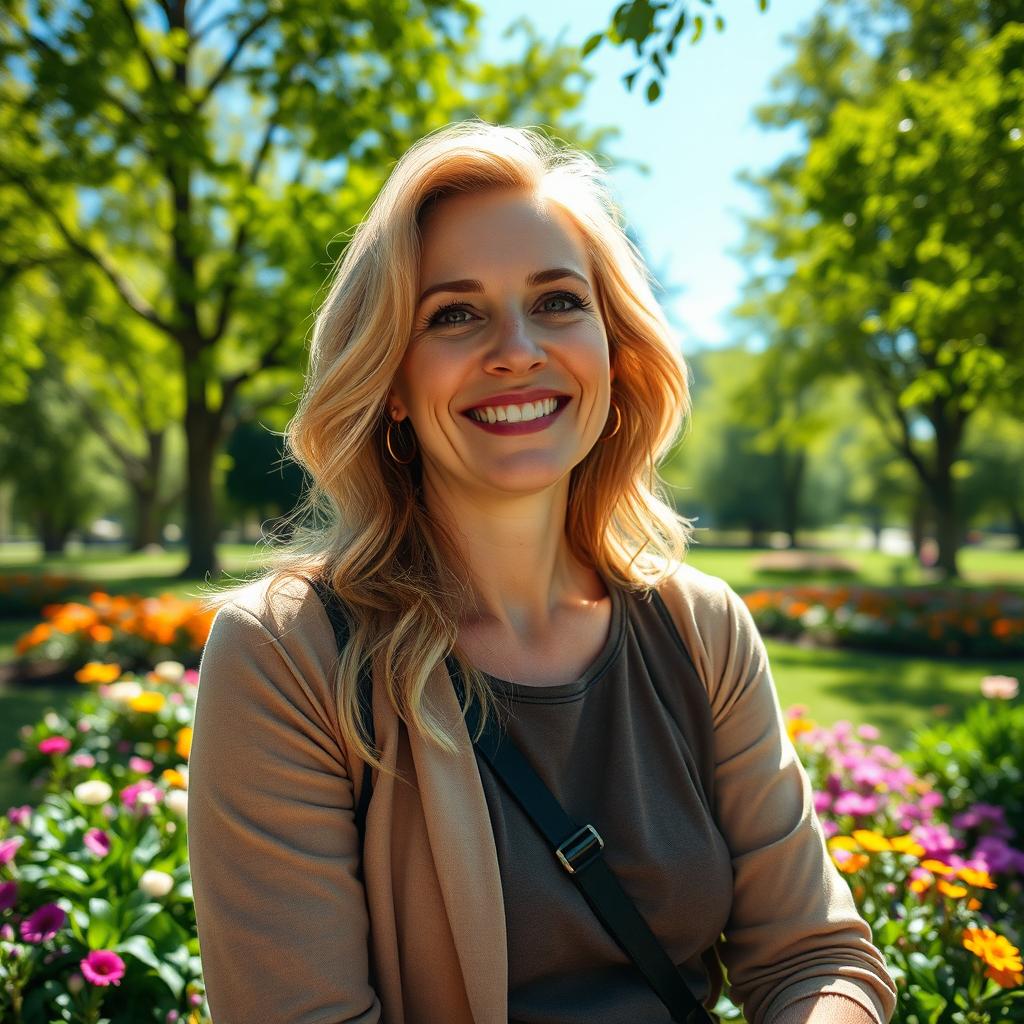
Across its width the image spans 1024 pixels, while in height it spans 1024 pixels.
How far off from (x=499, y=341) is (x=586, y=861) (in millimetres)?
1038

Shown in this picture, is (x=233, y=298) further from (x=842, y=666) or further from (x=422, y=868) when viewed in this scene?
(x=422, y=868)

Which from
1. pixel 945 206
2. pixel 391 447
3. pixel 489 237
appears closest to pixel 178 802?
pixel 391 447

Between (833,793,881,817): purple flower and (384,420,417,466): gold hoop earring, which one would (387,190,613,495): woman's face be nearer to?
(384,420,417,466): gold hoop earring

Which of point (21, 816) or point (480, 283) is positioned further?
point (21, 816)

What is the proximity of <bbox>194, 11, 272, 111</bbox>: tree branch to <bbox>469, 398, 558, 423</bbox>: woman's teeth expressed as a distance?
1311cm

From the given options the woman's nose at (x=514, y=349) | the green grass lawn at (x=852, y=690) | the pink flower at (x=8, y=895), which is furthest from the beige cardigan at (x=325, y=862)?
the green grass lawn at (x=852, y=690)

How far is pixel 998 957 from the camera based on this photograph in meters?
2.12

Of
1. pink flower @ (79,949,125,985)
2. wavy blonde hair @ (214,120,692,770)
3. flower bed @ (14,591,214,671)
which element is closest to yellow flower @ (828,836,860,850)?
wavy blonde hair @ (214,120,692,770)

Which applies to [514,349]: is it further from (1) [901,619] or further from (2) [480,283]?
(1) [901,619]

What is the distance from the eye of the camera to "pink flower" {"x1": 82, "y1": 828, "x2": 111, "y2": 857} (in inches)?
103

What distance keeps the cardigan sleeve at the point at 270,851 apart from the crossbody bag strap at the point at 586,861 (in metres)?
0.30

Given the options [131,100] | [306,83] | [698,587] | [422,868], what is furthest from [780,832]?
[131,100]

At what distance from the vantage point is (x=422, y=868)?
1.59m

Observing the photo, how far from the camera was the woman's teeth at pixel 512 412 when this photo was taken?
1934 millimetres
